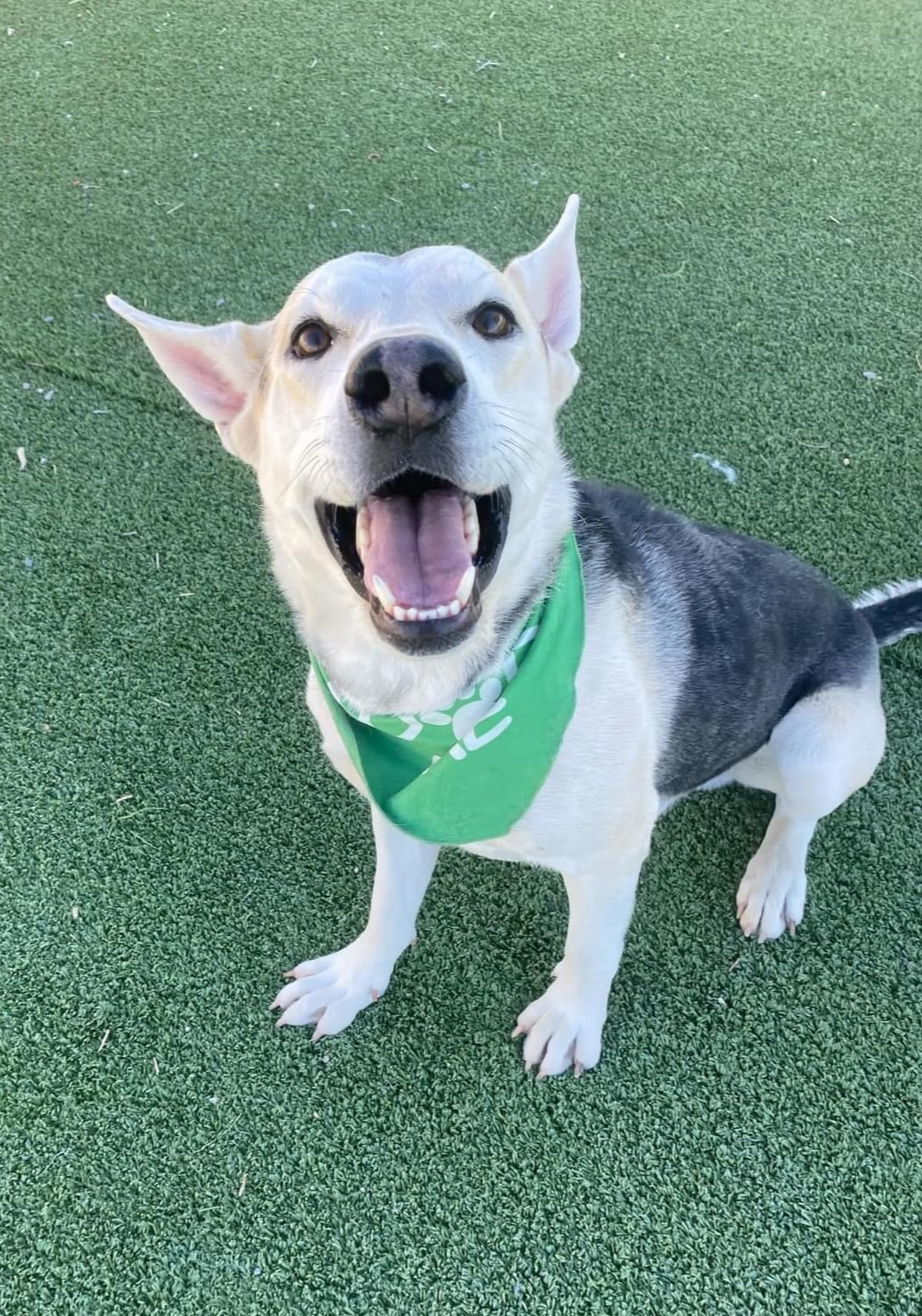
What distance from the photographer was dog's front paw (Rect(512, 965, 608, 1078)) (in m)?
2.35

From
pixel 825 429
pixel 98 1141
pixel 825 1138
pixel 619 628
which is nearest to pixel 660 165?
pixel 825 429

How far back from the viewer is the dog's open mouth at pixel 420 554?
5.26ft

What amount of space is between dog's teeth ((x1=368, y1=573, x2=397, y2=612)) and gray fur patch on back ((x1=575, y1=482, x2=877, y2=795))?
591mm

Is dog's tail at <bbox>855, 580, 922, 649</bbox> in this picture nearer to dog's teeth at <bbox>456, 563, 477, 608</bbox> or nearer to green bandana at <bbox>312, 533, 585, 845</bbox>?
green bandana at <bbox>312, 533, 585, 845</bbox>

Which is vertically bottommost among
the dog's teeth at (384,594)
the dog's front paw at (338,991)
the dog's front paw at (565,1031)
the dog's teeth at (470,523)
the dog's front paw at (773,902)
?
the dog's front paw at (338,991)

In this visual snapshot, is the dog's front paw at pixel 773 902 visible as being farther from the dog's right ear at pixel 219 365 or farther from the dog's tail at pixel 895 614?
the dog's right ear at pixel 219 365

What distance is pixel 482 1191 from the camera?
87.7 inches

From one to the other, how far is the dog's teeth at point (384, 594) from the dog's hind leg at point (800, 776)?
129cm

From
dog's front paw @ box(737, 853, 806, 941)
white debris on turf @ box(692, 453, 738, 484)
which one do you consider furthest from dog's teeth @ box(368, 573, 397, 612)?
white debris on turf @ box(692, 453, 738, 484)

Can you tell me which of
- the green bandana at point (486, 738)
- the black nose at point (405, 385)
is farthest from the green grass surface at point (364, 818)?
the black nose at point (405, 385)

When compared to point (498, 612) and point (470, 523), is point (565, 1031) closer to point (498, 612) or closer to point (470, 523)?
point (498, 612)

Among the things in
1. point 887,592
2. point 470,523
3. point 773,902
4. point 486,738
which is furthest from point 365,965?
point 887,592

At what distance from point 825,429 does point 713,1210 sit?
2.75 metres

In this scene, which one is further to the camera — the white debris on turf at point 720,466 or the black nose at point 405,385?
the white debris on turf at point 720,466
